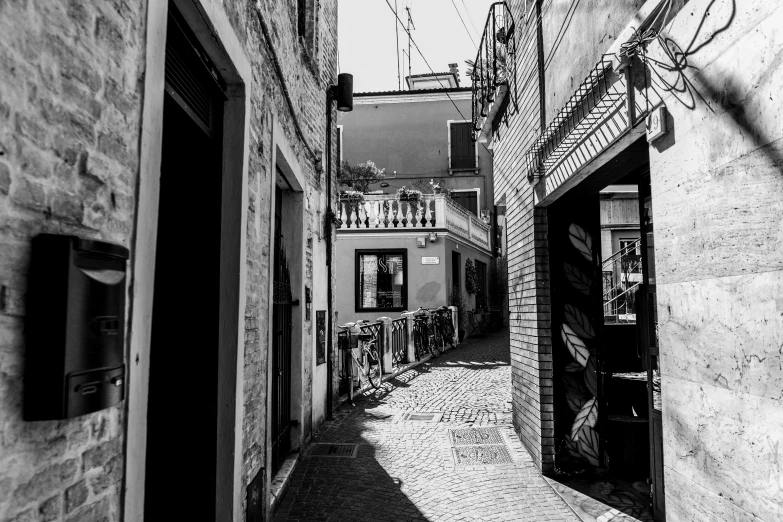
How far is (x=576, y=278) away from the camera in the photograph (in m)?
5.53

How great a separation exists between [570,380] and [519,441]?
4.54 ft

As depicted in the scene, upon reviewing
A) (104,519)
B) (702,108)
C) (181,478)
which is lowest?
(181,478)

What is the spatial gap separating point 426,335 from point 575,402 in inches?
355

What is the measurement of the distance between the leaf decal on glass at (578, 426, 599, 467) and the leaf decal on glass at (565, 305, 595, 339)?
0.88 metres

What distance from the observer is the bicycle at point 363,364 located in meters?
9.08

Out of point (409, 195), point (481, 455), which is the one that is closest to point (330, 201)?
point (481, 455)

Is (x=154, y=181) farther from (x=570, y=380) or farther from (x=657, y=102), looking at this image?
(x=570, y=380)

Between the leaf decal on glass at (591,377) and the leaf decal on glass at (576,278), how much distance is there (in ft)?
2.23

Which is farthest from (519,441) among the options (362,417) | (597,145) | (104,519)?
(104,519)

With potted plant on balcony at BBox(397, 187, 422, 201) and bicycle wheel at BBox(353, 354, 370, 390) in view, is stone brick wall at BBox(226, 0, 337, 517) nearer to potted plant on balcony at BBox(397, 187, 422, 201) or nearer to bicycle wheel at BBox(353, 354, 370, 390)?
bicycle wheel at BBox(353, 354, 370, 390)

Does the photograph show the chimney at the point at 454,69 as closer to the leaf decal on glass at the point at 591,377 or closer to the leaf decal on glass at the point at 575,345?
the leaf decal on glass at the point at 575,345

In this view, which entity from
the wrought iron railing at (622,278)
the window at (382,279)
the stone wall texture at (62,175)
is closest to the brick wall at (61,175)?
the stone wall texture at (62,175)

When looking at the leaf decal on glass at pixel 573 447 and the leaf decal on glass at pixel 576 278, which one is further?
the leaf decal on glass at pixel 576 278

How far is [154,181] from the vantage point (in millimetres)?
2146
